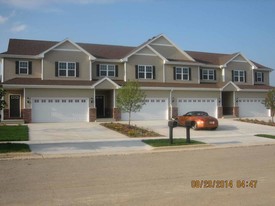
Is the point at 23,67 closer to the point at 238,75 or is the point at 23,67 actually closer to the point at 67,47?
the point at 67,47

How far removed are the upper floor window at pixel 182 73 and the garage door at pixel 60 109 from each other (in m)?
10.4

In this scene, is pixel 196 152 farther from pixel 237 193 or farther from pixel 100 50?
pixel 100 50

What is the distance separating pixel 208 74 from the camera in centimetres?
3622

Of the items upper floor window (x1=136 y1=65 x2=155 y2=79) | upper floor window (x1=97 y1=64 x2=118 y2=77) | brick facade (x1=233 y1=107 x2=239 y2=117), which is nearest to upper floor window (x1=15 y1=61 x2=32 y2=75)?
upper floor window (x1=97 y1=64 x2=118 y2=77)

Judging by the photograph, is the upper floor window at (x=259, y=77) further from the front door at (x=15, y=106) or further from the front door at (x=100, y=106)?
the front door at (x=15, y=106)

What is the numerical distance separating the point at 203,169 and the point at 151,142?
6.49m

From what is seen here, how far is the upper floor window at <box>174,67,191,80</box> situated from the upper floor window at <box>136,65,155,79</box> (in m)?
2.68

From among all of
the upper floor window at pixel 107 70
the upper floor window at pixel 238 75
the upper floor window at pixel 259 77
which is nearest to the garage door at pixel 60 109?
the upper floor window at pixel 107 70

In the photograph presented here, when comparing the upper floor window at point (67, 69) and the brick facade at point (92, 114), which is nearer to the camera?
the brick facade at point (92, 114)

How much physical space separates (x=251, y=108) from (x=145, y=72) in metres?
12.7

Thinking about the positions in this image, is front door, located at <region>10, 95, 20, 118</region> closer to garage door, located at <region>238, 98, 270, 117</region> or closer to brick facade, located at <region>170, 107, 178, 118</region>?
brick facade, located at <region>170, 107, 178, 118</region>

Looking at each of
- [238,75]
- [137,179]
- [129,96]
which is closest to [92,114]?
[129,96]

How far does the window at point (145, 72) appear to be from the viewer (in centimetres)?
3183

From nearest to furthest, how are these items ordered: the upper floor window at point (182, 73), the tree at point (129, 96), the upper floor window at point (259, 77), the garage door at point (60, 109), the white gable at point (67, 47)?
the tree at point (129, 96)
the garage door at point (60, 109)
the white gable at point (67, 47)
the upper floor window at point (182, 73)
the upper floor window at point (259, 77)
